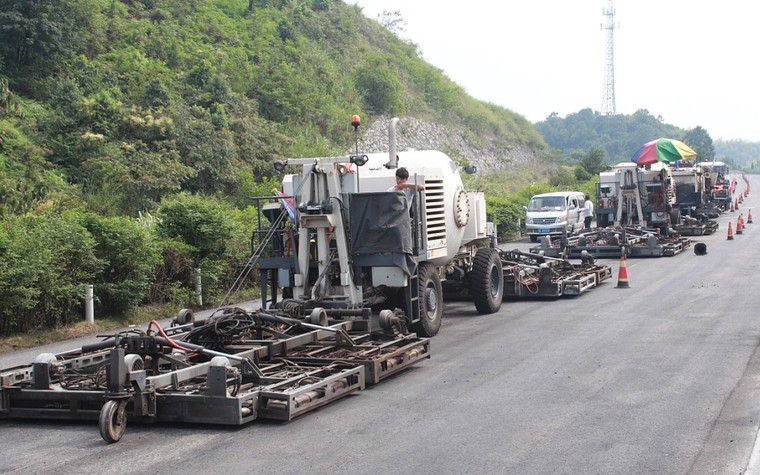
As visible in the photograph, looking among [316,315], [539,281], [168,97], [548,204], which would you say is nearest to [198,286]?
[539,281]

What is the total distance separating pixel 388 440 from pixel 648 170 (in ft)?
85.4

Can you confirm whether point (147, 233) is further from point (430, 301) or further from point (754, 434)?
point (754, 434)

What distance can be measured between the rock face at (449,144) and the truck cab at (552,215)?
1528cm

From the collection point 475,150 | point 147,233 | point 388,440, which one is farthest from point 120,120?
point 475,150

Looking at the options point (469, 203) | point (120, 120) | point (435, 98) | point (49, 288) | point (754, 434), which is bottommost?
point (754, 434)

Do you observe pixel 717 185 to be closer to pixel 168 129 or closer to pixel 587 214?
pixel 587 214

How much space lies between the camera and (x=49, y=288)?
48.5ft

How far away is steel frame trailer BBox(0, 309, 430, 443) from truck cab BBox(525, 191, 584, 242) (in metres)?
23.2

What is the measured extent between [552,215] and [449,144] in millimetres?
26945

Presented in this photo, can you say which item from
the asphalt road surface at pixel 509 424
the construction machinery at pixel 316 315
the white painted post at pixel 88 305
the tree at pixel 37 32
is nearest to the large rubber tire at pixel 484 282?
the construction machinery at pixel 316 315

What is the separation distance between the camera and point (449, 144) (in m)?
60.5

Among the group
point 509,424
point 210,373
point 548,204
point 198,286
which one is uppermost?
point 548,204

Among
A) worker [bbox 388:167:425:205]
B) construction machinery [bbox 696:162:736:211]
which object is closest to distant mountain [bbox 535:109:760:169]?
construction machinery [bbox 696:162:736:211]

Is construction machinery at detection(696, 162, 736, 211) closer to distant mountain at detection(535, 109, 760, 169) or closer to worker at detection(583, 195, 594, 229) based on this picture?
worker at detection(583, 195, 594, 229)
